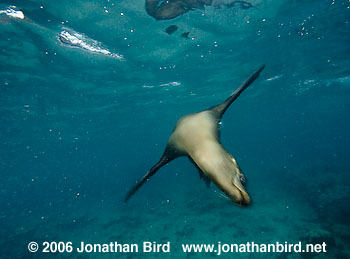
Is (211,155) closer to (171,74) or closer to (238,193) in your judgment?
(238,193)

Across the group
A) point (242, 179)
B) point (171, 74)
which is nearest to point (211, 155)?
point (242, 179)

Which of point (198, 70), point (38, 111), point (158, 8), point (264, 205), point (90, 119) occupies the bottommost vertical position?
point (90, 119)

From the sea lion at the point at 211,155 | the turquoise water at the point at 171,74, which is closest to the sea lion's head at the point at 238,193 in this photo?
the sea lion at the point at 211,155

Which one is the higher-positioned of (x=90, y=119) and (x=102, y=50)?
(x=102, y=50)

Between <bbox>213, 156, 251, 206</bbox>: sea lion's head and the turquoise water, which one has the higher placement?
<bbox>213, 156, 251, 206</bbox>: sea lion's head

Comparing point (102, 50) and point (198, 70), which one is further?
point (198, 70)

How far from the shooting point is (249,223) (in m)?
11.5

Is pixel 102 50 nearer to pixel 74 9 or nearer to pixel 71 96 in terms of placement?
pixel 74 9

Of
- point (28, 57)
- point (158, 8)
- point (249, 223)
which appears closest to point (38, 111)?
point (28, 57)

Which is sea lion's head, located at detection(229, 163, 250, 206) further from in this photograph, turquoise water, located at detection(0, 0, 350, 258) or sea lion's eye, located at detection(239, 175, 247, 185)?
turquoise water, located at detection(0, 0, 350, 258)

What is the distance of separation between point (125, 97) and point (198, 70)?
9.30m

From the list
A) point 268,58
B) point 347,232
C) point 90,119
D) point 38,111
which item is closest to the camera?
point 347,232

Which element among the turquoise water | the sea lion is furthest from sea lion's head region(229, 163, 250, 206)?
the turquoise water

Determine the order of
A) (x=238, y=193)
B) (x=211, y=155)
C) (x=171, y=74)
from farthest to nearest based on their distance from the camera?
(x=171, y=74), (x=211, y=155), (x=238, y=193)
